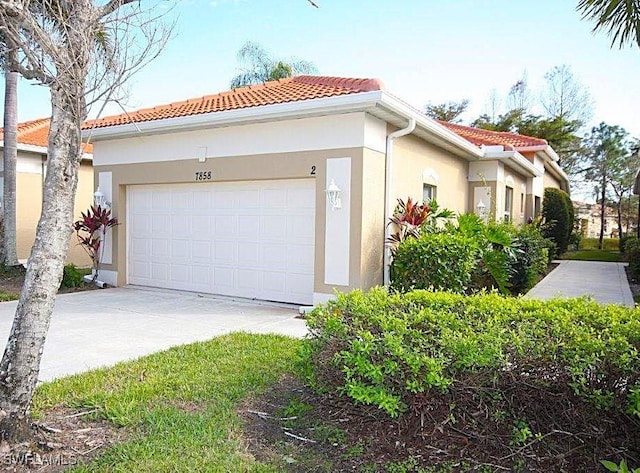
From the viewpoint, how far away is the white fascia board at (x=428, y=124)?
26.8 feet

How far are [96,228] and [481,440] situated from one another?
10.3 metres

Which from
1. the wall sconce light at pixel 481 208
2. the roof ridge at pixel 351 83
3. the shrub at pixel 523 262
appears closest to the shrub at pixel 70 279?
the roof ridge at pixel 351 83

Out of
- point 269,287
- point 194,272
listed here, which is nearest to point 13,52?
point 269,287

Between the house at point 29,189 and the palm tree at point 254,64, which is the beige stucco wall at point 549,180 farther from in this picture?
the house at point 29,189

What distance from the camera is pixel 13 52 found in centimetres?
375

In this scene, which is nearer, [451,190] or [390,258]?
[390,258]

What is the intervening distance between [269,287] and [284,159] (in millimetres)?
2487

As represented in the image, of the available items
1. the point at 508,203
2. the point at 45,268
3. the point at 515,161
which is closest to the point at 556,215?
the point at 508,203

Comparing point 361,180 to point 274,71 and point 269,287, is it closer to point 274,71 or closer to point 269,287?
point 269,287

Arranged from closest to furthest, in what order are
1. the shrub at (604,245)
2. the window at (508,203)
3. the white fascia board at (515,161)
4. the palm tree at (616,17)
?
the palm tree at (616,17) < the white fascia board at (515,161) < the window at (508,203) < the shrub at (604,245)

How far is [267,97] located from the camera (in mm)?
9766

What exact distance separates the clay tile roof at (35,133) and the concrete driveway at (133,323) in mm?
5332

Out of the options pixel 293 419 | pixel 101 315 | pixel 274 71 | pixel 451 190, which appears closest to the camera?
pixel 293 419

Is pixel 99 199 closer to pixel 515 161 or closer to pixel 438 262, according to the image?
pixel 438 262
